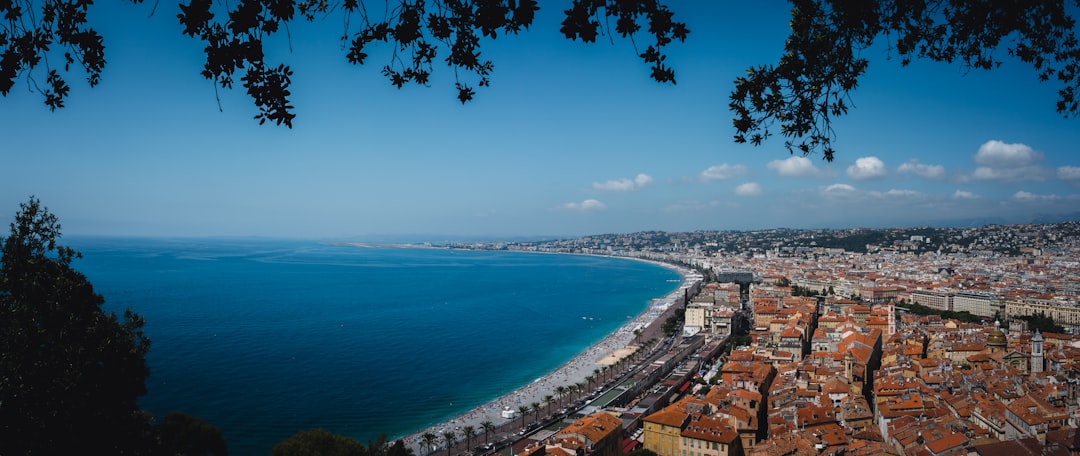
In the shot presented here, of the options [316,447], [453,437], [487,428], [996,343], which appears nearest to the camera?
[316,447]

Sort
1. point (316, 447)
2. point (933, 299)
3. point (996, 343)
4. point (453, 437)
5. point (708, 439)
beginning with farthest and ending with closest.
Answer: point (933, 299) → point (996, 343) → point (453, 437) → point (708, 439) → point (316, 447)

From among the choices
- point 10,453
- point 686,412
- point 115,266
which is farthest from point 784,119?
point 115,266

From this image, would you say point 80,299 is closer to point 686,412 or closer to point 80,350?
point 80,350

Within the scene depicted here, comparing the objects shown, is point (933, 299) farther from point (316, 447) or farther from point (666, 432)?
point (316, 447)

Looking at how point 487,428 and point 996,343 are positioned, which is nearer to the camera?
point 487,428

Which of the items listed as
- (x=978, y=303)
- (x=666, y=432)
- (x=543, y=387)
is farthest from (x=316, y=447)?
(x=978, y=303)

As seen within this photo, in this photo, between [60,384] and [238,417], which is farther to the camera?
[238,417]

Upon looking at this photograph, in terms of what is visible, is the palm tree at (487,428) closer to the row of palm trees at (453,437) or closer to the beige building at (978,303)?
the row of palm trees at (453,437)
